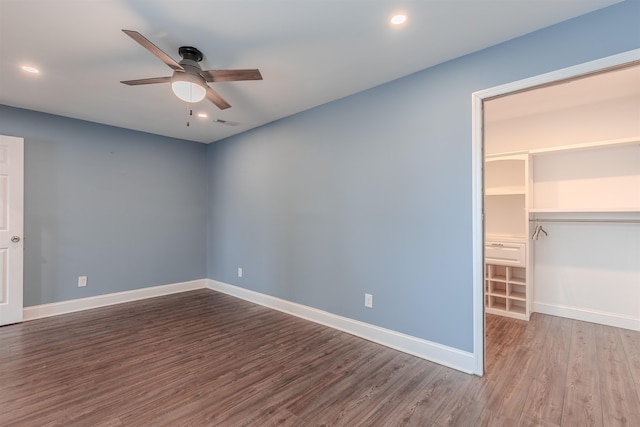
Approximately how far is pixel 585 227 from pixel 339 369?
3.45 metres

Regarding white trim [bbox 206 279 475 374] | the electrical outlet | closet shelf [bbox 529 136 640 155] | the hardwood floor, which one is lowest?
the hardwood floor

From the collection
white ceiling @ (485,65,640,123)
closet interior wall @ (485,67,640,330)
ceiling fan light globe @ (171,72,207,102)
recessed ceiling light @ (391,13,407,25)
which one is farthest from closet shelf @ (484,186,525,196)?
ceiling fan light globe @ (171,72,207,102)

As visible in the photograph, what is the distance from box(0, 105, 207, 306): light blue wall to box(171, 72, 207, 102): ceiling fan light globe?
280 centimetres

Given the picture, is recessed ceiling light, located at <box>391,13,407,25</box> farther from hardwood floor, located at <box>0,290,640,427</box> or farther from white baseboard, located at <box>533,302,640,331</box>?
white baseboard, located at <box>533,302,640,331</box>

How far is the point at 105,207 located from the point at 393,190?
4.05m

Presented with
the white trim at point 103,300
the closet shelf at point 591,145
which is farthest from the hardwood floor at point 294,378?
the closet shelf at point 591,145

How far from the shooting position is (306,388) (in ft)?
7.22

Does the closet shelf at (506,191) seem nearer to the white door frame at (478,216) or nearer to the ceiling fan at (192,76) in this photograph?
the white door frame at (478,216)

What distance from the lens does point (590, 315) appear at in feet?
11.4

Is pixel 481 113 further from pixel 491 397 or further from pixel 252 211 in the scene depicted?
pixel 252 211

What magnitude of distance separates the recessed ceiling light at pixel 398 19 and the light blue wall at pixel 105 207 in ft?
13.6

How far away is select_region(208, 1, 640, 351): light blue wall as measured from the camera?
2.26m

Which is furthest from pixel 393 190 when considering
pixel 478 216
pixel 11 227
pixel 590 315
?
pixel 11 227

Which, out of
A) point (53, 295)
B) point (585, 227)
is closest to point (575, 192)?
point (585, 227)
